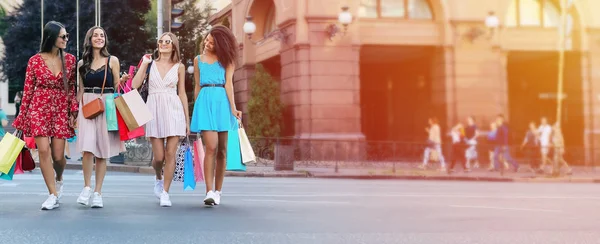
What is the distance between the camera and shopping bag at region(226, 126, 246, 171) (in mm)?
8758

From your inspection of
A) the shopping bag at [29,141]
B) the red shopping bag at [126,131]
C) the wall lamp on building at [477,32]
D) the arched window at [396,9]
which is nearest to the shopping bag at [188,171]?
the red shopping bag at [126,131]

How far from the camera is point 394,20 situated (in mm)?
27141

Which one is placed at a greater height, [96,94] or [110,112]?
[96,94]

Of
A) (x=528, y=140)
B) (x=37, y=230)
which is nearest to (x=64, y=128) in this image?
(x=37, y=230)

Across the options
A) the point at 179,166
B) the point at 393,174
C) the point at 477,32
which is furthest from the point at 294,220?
the point at 477,32

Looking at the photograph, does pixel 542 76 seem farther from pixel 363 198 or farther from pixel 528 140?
pixel 363 198

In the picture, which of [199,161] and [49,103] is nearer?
[49,103]

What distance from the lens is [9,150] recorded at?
8094 millimetres

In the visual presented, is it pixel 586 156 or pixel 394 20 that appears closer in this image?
pixel 586 156

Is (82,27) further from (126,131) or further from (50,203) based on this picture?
(50,203)

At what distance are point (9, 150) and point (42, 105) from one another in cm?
61

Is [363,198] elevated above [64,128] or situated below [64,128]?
below

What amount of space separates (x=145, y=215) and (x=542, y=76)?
89.3ft

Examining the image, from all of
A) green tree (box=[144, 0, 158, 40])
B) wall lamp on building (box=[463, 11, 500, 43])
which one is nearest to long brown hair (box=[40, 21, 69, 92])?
wall lamp on building (box=[463, 11, 500, 43])
